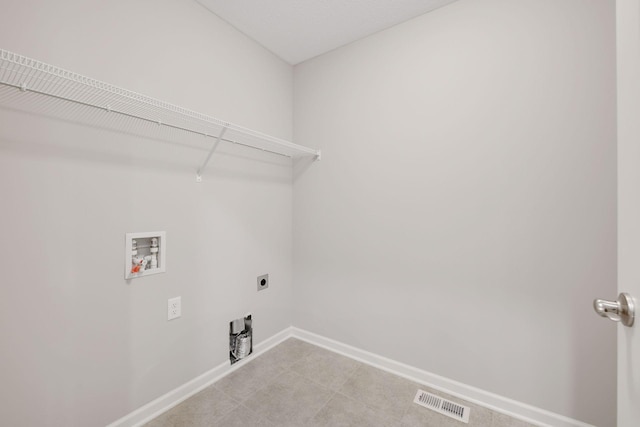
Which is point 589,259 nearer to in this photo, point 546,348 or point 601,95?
point 546,348

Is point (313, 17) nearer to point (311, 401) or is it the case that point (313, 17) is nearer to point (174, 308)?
point (174, 308)

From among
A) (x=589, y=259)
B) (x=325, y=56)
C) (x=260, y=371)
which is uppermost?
(x=325, y=56)

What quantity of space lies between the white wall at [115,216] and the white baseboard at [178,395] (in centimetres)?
5

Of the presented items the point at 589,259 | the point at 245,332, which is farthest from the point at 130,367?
the point at 589,259

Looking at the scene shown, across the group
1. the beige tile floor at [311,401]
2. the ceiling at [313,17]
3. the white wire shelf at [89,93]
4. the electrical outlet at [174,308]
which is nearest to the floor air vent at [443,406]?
the beige tile floor at [311,401]

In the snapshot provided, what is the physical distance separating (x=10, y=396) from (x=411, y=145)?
2437 millimetres

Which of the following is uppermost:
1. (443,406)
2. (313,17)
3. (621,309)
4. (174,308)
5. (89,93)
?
(313,17)

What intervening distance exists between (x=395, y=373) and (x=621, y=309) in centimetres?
163

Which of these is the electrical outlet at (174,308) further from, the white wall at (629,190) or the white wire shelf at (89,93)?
the white wall at (629,190)

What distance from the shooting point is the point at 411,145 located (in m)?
1.88

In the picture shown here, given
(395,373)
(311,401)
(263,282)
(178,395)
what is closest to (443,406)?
(395,373)

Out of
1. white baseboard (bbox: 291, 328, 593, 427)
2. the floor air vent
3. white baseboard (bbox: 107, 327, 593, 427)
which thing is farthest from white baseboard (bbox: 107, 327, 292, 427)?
the floor air vent

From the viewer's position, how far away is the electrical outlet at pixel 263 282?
2.19 metres

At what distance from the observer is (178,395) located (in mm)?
1652
